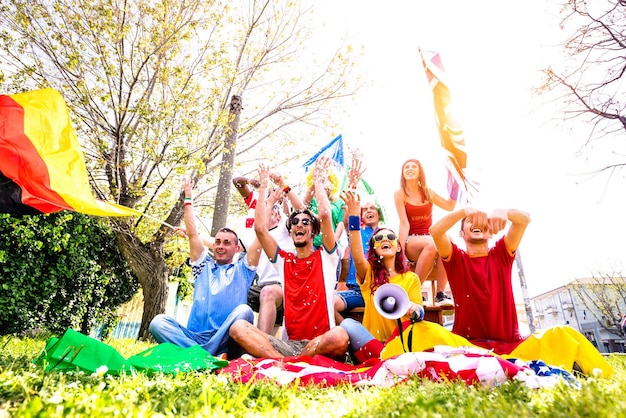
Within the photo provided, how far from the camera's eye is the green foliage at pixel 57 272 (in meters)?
8.21

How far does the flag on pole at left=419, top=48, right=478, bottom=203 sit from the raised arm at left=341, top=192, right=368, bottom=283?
1.23m

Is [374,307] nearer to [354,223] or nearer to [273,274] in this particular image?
[354,223]

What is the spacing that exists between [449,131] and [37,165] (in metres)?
4.72

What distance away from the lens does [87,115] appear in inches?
304

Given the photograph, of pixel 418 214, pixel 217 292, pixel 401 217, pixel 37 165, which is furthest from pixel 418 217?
pixel 37 165

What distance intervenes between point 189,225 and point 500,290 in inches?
139

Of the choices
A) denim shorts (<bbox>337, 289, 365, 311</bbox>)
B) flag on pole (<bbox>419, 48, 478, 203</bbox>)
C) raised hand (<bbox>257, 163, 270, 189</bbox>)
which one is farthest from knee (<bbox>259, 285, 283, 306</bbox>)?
flag on pole (<bbox>419, 48, 478, 203</bbox>)

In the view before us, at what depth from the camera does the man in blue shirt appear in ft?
12.1

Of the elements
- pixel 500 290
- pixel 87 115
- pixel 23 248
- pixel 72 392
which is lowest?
pixel 72 392

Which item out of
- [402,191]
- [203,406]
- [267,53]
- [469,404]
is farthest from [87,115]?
→ [469,404]

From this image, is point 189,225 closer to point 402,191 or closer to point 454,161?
point 402,191

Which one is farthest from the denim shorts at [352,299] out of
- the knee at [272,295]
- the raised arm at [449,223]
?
the raised arm at [449,223]

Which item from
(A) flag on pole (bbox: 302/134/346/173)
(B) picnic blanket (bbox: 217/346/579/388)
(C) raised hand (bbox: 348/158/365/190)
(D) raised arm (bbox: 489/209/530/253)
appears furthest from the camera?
(A) flag on pole (bbox: 302/134/346/173)

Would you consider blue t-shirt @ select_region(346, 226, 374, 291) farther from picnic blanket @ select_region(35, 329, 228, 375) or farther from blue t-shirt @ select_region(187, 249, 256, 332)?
picnic blanket @ select_region(35, 329, 228, 375)
